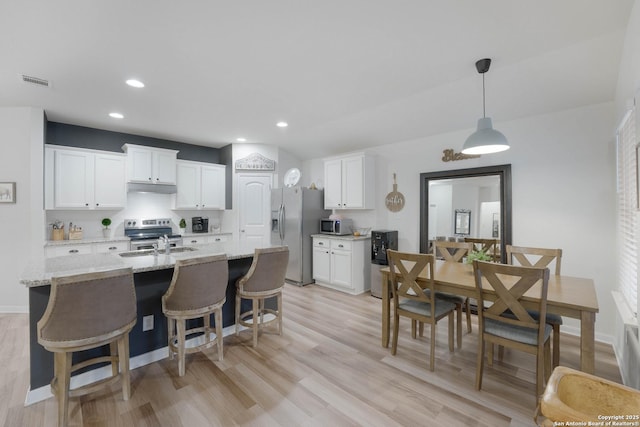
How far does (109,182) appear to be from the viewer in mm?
4543

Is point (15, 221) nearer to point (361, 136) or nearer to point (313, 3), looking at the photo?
point (313, 3)

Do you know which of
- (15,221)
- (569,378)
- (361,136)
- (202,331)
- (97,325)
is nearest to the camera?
(569,378)

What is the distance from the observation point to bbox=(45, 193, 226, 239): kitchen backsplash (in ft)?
14.5

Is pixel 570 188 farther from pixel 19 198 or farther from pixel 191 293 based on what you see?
pixel 19 198

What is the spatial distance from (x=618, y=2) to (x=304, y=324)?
3804 millimetres

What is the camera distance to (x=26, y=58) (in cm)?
254

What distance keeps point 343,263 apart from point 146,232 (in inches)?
135

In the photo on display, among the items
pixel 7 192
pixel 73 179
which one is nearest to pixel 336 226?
pixel 73 179

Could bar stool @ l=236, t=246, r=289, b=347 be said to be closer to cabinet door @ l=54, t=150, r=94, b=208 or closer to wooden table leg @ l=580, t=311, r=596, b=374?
wooden table leg @ l=580, t=311, r=596, b=374

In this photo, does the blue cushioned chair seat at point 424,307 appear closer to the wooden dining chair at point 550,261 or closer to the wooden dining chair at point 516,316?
the wooden dining chair at point 516,316

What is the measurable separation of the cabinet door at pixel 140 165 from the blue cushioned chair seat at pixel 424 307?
4463mm

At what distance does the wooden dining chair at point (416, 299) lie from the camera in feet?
8.19

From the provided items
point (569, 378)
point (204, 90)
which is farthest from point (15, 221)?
point (569, 378)

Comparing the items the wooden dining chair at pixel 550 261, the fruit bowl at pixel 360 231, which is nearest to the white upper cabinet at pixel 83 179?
the fruit bowl at pixel 360 231
